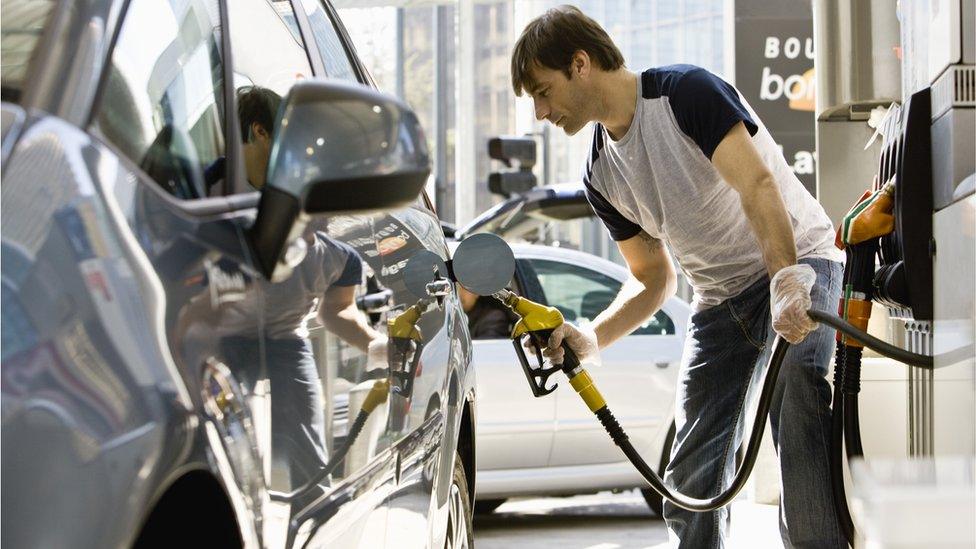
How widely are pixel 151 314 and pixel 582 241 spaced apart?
25301 mm

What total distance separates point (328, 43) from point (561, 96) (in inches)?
27.2

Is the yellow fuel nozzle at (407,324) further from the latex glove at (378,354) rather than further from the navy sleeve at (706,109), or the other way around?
the navy sleeve at (706,109)

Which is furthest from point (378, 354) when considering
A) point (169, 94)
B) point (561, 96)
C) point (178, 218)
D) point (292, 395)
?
point (561, 96)

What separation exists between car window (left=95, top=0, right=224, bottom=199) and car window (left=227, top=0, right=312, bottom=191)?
76mm

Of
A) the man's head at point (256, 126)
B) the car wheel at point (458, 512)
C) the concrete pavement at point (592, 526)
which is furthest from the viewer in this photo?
the concrete pavement at point (592, 526)

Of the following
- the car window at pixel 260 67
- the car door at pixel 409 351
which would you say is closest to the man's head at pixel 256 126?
the car window at pixel 260 67

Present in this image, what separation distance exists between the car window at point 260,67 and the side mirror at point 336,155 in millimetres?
331

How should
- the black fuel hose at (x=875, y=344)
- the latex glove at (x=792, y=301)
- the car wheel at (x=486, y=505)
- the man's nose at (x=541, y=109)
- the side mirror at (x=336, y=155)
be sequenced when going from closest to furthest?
the side mirror at (x=336, y=155) → the black fuel hose at (x=875, y=344) → the latex glove at (x=792, y=301) → the man's nose at (x=541, y=109) → the car wheel at (x=486, y=505)

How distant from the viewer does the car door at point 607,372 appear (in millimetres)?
8258

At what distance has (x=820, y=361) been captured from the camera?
357cm

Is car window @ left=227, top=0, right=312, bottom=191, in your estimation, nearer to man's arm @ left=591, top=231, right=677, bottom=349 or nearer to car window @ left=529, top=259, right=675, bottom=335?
man's arm @ left=591, top=231, right=677, bottom=349

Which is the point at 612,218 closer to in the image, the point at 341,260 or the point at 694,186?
the point at 694,186

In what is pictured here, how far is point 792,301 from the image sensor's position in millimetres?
3330

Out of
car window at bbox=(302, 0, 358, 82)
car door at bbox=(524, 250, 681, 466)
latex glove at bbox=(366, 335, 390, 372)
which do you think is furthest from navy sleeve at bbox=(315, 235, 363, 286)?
car door at bbox=(524, 250, 681, 466)
